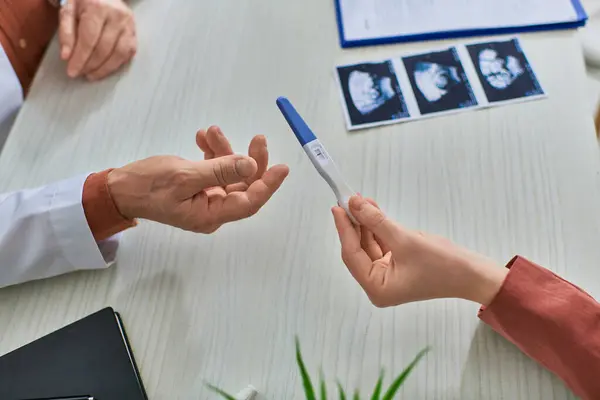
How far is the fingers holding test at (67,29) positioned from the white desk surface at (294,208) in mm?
49

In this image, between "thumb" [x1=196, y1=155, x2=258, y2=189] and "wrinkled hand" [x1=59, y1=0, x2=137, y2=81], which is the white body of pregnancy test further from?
"wrinkled hand" [x1=59, y1=0, x2=137, y2=81]

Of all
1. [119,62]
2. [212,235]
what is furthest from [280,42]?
[212,235]

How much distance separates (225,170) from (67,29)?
0.49 metres

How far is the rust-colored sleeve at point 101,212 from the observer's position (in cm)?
74

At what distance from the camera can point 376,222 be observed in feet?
2.05

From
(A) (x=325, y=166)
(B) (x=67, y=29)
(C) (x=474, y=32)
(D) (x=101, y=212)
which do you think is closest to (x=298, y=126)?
(A) (x=325, y=166)

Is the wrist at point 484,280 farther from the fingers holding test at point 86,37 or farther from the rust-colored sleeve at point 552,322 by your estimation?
the fingers holding test at point 86,37

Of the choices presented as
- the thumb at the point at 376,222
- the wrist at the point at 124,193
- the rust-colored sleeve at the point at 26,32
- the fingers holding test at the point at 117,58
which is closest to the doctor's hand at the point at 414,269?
the thumb at the point at 376,222

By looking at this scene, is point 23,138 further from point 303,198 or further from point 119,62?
point 303,198

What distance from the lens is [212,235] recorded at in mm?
761

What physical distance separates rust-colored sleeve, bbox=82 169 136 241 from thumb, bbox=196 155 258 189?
137 mm

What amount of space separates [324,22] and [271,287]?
19.9 inches

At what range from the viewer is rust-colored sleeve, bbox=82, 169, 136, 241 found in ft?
2.44

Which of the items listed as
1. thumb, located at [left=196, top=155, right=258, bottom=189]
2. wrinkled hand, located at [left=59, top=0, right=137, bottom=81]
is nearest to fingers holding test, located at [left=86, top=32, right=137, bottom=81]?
wrinkled hand, located at [left=59, top=0, right=137, bottom=81]
